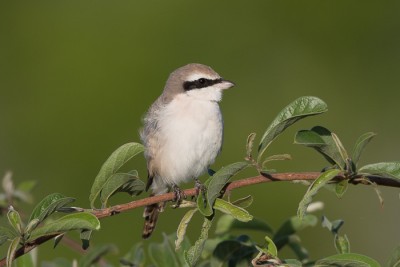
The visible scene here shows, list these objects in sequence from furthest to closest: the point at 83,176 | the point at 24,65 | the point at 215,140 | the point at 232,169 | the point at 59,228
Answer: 1. the point at 24,65
2. the point at 83,176
3. the point at 215,140
4. the point at 232,169
5. the point at 59,228

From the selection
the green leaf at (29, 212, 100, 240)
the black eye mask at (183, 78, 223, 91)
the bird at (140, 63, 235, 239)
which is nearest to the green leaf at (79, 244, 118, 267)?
the green leaf at (29, 212, 100, 240)

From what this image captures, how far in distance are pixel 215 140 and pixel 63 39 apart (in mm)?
3148

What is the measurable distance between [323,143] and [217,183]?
0.33 meters

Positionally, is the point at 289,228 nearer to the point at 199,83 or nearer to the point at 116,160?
the point at 116,160

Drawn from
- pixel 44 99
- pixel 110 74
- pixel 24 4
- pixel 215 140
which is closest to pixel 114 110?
pixel 110 74

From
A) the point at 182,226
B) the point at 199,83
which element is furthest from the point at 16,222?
the point at 199,83

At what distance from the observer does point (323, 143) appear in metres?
2.37

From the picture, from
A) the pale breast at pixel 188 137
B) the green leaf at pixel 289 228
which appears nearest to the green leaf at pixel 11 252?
the green leaf at pixel 289 228

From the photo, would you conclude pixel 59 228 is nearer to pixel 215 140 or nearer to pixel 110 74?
pixel 215 140

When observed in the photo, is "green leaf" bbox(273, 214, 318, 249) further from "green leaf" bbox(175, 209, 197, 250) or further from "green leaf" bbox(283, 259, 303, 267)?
"green leaf" bbox(283, 259, 303, 267)

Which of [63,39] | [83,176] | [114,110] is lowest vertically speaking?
[83,176]

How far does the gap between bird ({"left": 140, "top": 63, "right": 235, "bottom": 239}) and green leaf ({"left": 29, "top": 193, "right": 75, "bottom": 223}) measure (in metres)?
1.42

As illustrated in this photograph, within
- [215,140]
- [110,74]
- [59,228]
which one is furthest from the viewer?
[110,74]

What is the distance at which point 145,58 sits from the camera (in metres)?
6.33
